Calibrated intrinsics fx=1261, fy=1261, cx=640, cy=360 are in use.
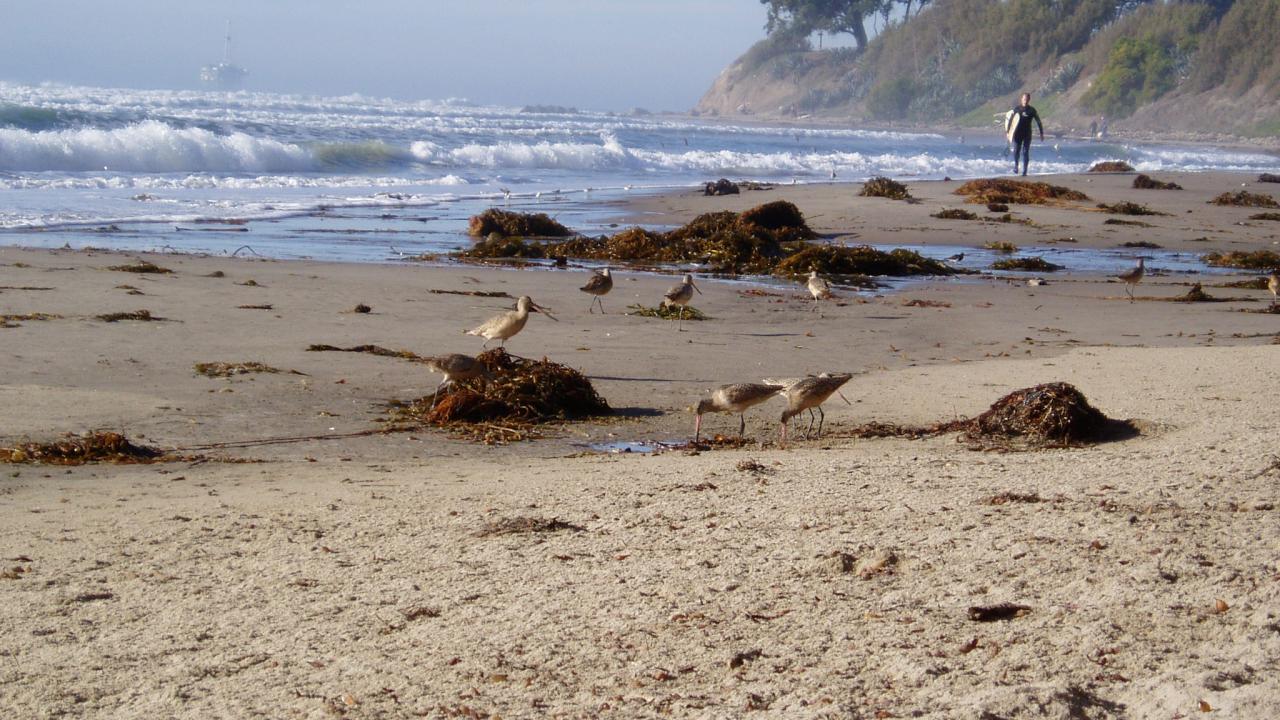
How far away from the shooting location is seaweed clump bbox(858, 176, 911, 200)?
79.5 feet

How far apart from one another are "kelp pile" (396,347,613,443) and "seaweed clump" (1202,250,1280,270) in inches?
448

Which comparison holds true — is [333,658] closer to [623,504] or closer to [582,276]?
[623,504]

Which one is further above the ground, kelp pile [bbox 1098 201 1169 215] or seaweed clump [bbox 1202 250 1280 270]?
kelp pile [bbox 1098 201 1169 215]

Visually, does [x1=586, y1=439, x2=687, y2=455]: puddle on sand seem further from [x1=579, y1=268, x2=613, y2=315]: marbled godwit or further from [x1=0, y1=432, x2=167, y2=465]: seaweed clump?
[x1=579, y1=268, x2=613, y2=315]: marbled godwit

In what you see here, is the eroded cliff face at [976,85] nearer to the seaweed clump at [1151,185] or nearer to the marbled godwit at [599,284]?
the seaweed clump at [1151,185]

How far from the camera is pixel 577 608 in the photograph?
3742mm

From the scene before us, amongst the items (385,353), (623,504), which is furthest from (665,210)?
(623,504)

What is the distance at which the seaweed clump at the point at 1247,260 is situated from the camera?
1555 centimetres

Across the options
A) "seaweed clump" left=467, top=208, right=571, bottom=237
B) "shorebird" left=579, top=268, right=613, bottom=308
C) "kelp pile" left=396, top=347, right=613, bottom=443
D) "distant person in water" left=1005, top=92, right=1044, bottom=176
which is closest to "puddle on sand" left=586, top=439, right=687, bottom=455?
"kelp pile" left=396, top=347, right=613, bottom=443

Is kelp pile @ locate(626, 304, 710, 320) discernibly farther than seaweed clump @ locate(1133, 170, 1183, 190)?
No

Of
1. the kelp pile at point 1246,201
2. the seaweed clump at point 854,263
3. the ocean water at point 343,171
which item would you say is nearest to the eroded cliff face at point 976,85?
the ocean water at point 343,171

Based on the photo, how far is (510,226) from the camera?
56.8 feet

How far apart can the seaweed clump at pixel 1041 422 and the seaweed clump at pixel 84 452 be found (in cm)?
391

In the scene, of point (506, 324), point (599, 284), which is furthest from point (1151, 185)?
point (506, 324)
